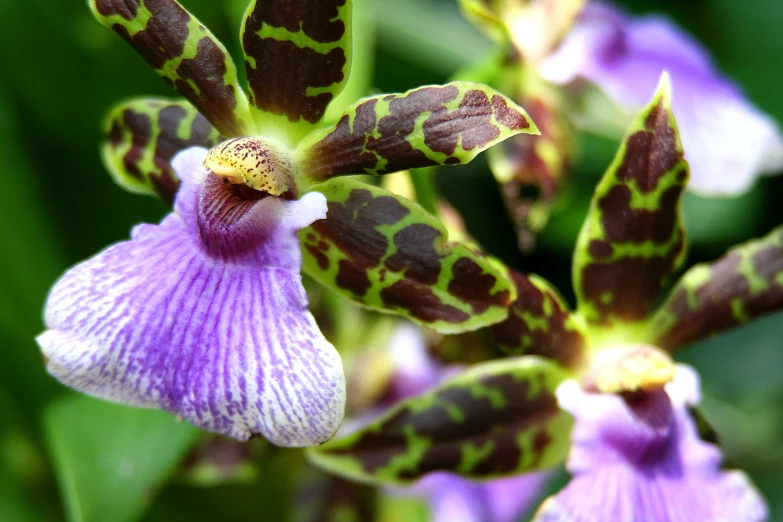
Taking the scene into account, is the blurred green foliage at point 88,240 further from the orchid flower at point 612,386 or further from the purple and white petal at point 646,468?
the purple and white petal at point 646,468

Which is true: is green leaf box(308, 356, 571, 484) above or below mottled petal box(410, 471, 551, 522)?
above

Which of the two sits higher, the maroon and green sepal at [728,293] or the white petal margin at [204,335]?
the white petal margin at [204,335]

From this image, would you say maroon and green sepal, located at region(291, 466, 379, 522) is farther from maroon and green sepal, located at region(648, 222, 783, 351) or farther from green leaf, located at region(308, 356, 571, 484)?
maroon and green sepal, located at region(648, 222, 783, 351)

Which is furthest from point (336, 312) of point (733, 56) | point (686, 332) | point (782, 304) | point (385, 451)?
point (733, 56)

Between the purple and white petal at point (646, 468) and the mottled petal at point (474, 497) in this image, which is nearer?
the purple and white petal at point (646, 468)

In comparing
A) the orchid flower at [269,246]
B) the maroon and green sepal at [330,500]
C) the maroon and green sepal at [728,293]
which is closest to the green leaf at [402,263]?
the orchid flower at [269,246]

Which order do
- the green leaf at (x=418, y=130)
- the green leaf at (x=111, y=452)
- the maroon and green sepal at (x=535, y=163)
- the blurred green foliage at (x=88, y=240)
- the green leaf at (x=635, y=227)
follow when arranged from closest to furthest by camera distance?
the green leaf at (x=418, y=130) < the green leaf at (x=635, y=227) < the green leaf at (x=111, y=452) < the blurred green foliage at (x=88, y=240) < the maroon and green sepal at (x=535, y=163)

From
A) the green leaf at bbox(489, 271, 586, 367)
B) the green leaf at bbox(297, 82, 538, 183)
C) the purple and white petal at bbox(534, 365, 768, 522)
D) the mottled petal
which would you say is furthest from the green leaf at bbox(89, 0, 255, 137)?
the mottled petal
